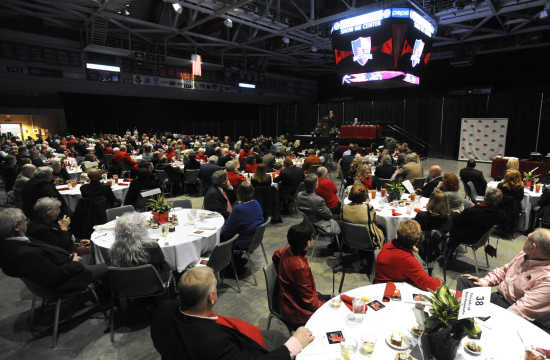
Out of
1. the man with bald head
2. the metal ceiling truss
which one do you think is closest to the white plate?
the man with bald head

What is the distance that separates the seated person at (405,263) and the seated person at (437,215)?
1630 mm

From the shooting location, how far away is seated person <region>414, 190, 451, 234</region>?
3.99 metres

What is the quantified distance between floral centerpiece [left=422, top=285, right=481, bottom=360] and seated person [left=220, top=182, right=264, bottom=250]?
2.62m

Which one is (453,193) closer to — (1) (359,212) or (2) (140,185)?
(1) (359,212)

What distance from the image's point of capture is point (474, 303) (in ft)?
5.52

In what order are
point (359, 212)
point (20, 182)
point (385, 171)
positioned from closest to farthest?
point (359, 212) → point (20, 182) → point (385, 171)

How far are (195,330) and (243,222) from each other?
8.05 feet

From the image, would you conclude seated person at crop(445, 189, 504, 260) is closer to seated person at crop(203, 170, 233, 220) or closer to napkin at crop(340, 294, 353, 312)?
napkin at crop(340, 294, 353, 312)

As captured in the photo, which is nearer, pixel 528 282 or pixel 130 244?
pixel 528 282

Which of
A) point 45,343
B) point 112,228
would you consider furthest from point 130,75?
point 45,343

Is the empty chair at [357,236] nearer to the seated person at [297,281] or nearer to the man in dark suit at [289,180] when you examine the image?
the seated person at [297,281]

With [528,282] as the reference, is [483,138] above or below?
above

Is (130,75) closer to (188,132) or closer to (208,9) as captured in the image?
(188,132)

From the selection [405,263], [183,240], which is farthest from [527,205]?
[183,240]
